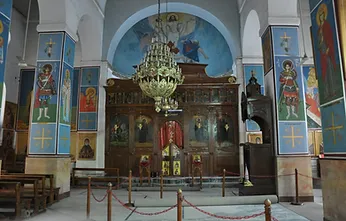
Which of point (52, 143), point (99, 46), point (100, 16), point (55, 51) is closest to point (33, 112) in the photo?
point (52, 143)

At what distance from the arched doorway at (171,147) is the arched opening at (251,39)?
4.62 meters

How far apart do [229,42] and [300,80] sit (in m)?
6.23

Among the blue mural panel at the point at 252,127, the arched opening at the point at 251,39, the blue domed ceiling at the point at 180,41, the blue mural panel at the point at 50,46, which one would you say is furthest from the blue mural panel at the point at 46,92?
the blue mural panel at the point at 252,127

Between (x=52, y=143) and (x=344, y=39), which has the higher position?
(x=344, y=39)

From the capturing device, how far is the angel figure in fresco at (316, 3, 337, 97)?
5.00 meters

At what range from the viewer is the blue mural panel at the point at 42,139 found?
8.35m

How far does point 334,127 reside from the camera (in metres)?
4.98

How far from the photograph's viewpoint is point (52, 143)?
27.4ft

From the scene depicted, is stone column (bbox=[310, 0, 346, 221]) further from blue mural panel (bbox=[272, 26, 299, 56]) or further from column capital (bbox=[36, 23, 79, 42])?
column capital (bbox=[36, 23, 79, 42])

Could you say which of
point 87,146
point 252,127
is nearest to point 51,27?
point 87,146

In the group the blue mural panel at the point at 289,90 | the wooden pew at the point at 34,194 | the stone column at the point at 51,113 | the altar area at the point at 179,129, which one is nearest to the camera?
the wooden pew at the point at 34,194

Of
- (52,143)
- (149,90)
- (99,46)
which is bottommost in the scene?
(52,143)

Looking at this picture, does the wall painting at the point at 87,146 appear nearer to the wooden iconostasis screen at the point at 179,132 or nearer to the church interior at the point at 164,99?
the church interior at the point at 164,99

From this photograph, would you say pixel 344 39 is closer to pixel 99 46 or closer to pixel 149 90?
pixel 149 90
